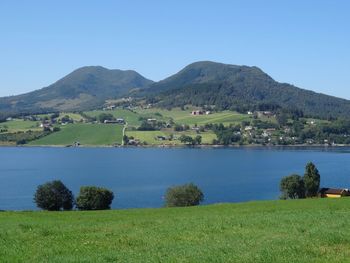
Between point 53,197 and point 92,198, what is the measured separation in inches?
352

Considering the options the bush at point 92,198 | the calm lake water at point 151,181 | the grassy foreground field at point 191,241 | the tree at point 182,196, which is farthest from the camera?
the calm lake water at point 151,181

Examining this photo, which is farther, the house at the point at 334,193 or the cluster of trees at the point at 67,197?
the house at the point at 334,193

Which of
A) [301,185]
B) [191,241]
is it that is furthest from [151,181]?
[191,241]

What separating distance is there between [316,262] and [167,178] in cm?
15304

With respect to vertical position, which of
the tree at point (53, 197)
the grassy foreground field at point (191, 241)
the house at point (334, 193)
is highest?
the grassy foreground field at point (191, 241)

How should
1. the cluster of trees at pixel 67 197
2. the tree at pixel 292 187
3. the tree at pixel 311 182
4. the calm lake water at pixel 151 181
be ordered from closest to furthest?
the cluster of trees at pixel 67 197, the tree at pixel 292 187, the tree at pixel 311 182, the calm lake water at pixel 151 181

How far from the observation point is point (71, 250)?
19047mm

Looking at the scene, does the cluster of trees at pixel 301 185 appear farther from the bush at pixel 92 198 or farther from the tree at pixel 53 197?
the tree at pixel 53 197

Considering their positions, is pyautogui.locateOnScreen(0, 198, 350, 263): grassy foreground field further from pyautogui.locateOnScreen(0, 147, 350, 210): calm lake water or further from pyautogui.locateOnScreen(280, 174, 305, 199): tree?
pyautogui.locateOnScreen(0, 147, 350, 210): calm lake water

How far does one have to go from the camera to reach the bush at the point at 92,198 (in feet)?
264

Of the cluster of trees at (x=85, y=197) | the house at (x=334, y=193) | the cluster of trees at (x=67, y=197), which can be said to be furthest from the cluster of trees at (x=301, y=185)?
the cluster of trees at (x=67, y=197)

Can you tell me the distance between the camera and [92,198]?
80938 mm

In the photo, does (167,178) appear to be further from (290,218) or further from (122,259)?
(122,259)

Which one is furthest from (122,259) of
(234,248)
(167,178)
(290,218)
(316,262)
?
(167,178)
